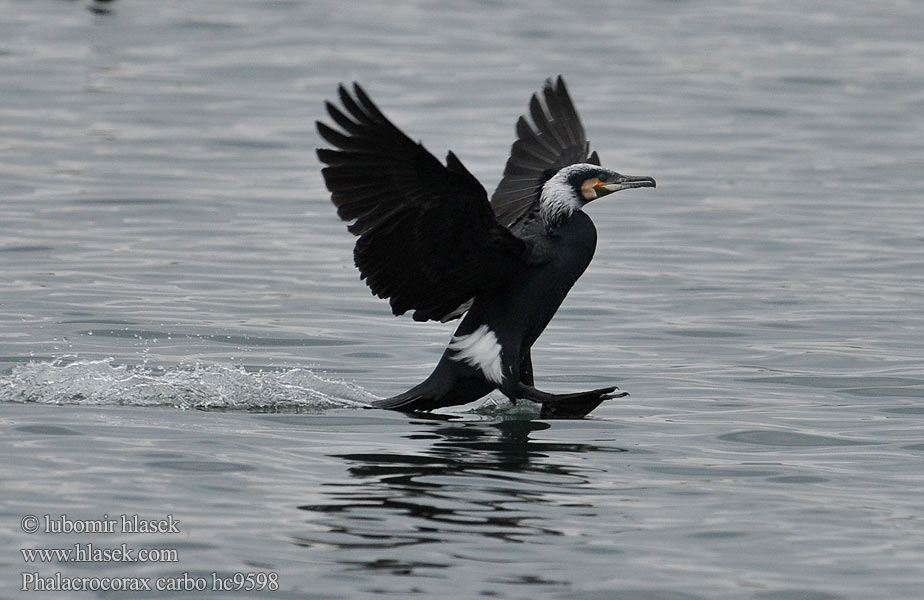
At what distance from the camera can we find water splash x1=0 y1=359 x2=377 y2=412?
24.4 ft

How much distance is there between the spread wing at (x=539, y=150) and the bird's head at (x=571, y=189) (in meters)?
0.76

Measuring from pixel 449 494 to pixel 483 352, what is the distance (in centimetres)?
159

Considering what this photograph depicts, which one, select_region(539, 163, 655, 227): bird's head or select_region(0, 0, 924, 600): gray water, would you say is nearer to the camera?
select_region(0, 0, 924, 600): gray water

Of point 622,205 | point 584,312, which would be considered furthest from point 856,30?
point 584,312

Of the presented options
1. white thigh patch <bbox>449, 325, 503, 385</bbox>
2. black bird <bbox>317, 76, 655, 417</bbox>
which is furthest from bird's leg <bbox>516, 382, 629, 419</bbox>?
white thigh patch <bbox>449, 325, 503, 385</bbox>

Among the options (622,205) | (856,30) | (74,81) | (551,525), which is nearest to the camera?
(551,525)

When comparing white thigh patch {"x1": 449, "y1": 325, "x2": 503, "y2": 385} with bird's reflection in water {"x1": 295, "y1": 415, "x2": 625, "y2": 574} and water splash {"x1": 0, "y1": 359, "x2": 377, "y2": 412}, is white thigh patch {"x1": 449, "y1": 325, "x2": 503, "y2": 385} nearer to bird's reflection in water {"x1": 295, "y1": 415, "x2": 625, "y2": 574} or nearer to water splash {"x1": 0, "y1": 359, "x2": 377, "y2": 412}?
bird's reflection in water {"x1": 295, "y1": 415, "x2": 625, "y2": 574}

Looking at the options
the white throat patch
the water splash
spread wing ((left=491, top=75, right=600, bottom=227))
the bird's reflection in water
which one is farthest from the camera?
spread wing ((left=491, top=75, right=600, bottom=227))

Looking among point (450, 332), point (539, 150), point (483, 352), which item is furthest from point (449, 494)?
point (450, 332)

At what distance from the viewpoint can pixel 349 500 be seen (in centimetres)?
589

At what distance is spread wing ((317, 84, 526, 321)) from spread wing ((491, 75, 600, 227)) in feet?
3.43

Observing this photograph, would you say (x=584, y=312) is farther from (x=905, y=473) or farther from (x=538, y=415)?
(x=905, y=473)

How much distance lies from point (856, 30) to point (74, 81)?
35.0 ft

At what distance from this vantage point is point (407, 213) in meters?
6.96
